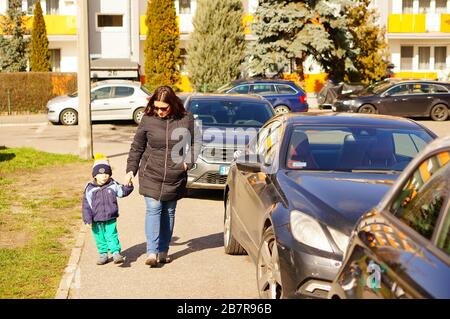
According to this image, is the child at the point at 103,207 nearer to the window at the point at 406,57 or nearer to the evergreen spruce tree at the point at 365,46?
the evergreen spruce tree at the point at 365,46

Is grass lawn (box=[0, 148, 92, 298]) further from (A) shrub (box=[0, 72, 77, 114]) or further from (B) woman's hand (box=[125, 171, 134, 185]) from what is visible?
(A) shrub (box=[0, 72, 77, 114])

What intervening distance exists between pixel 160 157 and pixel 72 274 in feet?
4.54

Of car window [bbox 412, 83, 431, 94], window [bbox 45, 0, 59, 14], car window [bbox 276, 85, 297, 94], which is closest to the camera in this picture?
car window [bbox 276, 85, 297, 94]

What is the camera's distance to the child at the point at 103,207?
8156 millimetres

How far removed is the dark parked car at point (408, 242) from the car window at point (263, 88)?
88.7 ft

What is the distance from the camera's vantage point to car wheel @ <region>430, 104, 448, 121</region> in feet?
107

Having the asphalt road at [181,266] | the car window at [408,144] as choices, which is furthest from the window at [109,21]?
the car window at [408,144]

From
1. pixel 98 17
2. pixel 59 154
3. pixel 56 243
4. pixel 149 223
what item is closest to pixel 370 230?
pixel 149 223

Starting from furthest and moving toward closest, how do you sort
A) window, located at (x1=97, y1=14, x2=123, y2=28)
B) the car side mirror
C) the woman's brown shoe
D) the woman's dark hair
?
window, located at (x1=97, y1=14, x2=123, y2=28), the woman's brown shoe, the woman's dark hair, the car side mirror

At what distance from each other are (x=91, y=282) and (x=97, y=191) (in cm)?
101

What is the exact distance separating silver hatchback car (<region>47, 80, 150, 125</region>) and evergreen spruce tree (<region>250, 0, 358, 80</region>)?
40.1ft

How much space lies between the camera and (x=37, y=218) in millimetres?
11094

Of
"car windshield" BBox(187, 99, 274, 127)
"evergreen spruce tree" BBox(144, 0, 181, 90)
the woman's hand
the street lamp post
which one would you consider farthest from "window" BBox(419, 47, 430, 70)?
the woman's hand

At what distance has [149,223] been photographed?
8250 mm
